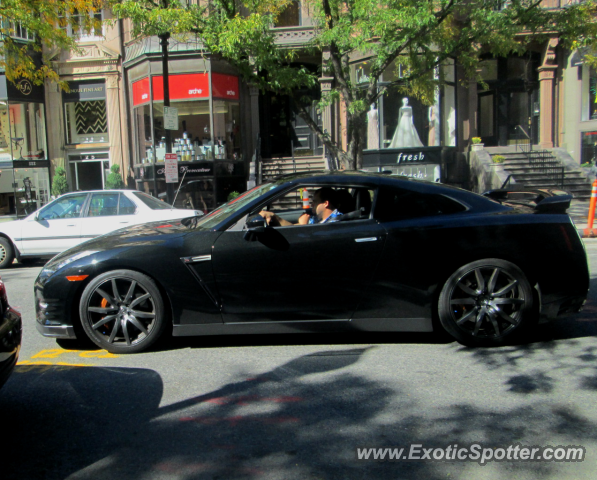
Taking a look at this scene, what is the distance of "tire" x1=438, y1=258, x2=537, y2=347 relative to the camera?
4.81 metres

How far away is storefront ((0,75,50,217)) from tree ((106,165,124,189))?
311 cm

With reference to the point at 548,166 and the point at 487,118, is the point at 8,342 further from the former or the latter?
the point at 487,118

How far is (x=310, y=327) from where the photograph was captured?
4.85m

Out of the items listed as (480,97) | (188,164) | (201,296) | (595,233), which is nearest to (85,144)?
(188,164)

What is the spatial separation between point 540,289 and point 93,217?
842 cm

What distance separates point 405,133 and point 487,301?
16.0 metres

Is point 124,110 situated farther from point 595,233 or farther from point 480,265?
point 480,265

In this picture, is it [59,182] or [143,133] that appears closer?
[143,133]

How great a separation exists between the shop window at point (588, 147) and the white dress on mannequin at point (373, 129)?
850 cm

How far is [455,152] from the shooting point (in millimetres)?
21156

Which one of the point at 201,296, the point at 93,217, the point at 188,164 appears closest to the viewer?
the point at 201,296

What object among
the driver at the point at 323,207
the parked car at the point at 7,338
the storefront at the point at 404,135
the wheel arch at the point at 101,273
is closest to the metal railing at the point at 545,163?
the storefront at the point at 404,135

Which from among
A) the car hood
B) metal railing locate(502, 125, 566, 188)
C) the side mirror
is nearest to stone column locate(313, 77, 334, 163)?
metal railing locate(502, 125, 566, 188)

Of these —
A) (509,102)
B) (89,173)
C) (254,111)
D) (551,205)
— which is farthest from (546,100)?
(551,205)
